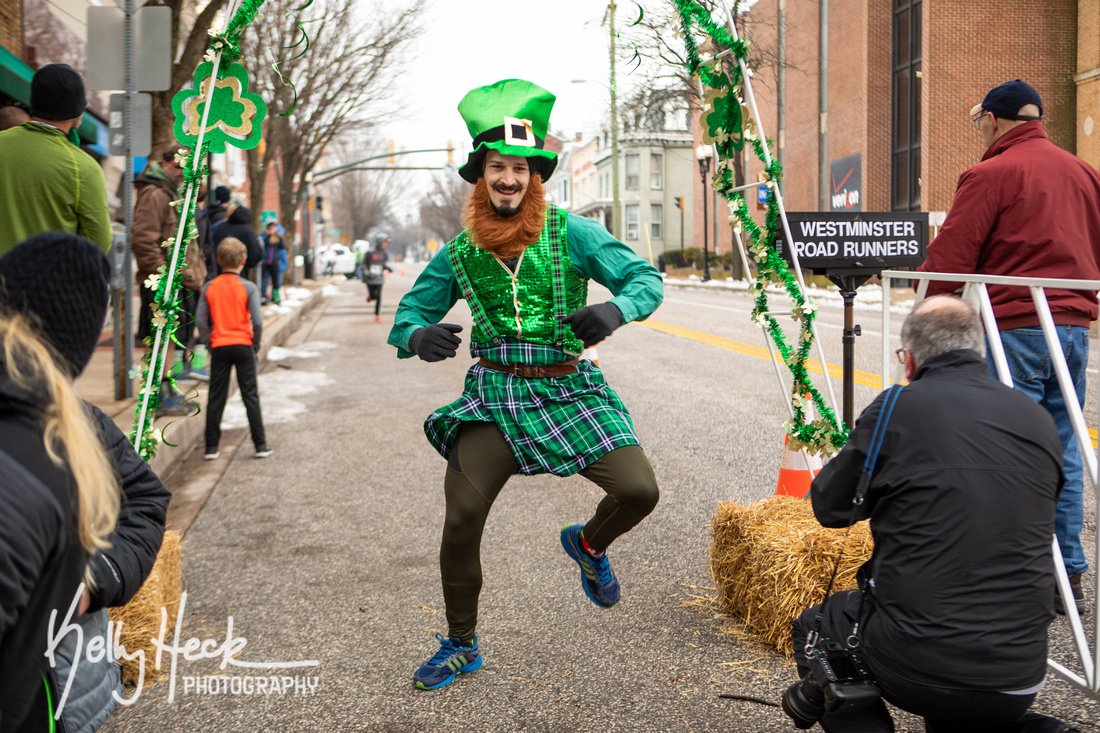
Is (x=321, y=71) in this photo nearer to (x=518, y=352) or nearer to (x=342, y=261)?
(x=518, y=352)

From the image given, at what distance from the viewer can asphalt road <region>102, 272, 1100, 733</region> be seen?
11.2ft

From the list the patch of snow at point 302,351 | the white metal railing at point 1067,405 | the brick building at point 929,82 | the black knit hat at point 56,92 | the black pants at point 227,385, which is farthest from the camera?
the brick building at point 929,82

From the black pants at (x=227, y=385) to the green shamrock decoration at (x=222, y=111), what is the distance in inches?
115

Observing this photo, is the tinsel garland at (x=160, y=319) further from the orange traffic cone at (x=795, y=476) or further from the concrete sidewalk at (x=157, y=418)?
the orange traffic cone at (x=795, y=476)

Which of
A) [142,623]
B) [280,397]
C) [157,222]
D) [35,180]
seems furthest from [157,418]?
[142,623]

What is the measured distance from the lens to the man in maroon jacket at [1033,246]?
4.03 metres

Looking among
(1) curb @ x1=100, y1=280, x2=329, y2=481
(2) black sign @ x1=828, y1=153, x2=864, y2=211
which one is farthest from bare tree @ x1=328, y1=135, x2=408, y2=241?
(1) curb @ x1=100, y1=280, x2=329, y2=481

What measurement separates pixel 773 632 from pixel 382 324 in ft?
57.0

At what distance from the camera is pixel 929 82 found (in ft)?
96.5

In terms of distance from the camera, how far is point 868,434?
8.75 feet

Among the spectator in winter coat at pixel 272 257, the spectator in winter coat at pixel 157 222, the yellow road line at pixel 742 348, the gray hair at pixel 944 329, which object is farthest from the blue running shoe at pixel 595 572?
the spectator in winter coat at pixel 272 257

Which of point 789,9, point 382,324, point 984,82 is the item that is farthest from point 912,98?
point 382,324

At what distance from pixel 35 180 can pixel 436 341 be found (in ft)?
8.93

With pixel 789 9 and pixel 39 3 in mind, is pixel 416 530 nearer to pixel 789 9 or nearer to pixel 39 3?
pixel 39 3
